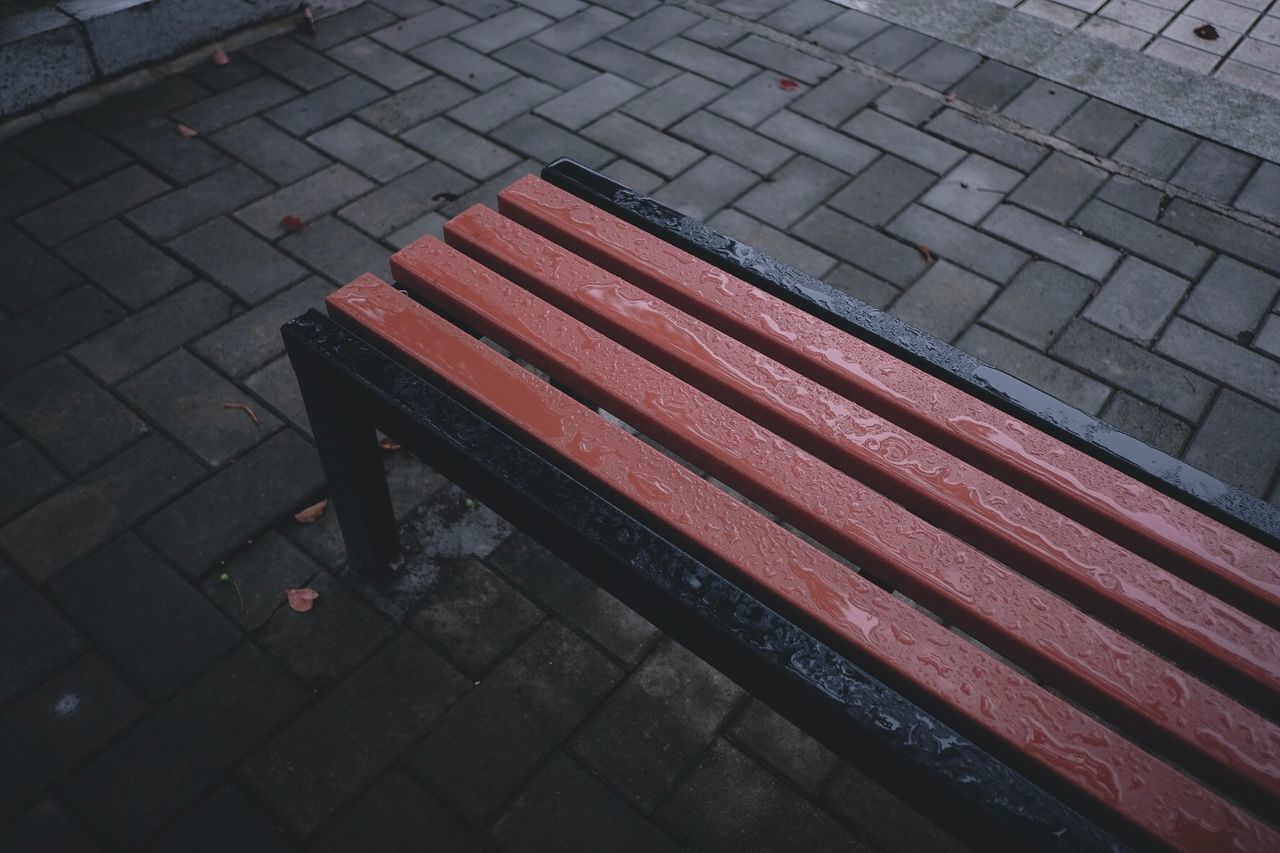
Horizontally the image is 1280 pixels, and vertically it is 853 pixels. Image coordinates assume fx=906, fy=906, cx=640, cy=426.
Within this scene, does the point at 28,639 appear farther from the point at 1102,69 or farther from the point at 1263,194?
the point at 1102,69

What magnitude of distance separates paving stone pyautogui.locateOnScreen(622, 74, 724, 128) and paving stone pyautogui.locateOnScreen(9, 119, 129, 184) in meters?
1.99

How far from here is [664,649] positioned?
214 cm

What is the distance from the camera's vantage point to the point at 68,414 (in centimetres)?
250

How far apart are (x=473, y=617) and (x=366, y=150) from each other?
2.10 m

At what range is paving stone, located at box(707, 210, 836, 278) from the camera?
10.2 feet

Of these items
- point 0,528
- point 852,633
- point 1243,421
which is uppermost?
point 852,633

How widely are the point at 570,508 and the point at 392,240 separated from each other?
6.28 feet

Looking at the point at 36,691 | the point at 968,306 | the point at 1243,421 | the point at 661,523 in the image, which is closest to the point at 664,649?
the point at 661,523

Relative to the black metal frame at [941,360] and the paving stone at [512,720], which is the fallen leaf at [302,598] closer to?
the paving stone at [512,720]

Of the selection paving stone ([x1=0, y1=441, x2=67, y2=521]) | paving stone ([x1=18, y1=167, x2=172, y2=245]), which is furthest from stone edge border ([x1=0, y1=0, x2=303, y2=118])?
paving stone ([x1=0, y1=441, x2=67, y2=521])

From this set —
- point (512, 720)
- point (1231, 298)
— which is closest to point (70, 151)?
point (512, 720)

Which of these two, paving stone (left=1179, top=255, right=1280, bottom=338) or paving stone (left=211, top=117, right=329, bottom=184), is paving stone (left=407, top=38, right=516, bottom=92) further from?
paving stone (left=1179, top=255, right=1280, bottom=338)

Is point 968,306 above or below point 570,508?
below

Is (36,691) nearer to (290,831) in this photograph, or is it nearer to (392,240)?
(290,831)
